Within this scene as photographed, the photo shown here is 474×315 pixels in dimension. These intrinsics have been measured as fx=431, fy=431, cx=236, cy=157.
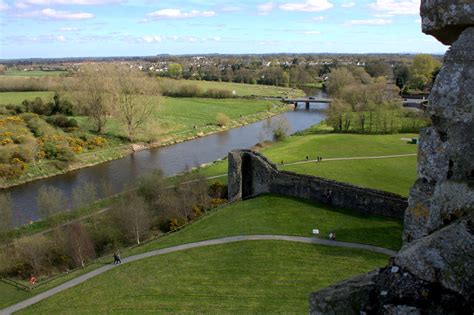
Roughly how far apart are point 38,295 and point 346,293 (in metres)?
18.2

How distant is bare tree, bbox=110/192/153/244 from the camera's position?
82.7ft

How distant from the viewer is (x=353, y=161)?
40.0 metres

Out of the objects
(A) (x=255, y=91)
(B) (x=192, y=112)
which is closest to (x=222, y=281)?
(B) (x=192, y=112)

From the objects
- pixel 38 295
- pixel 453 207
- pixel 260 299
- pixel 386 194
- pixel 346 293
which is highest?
pixel 453 207

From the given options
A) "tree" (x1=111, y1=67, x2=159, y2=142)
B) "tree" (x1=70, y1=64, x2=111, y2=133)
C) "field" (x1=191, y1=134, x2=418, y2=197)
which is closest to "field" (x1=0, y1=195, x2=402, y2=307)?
"field" (x1=191, y1=134, x2=418, y2=197)

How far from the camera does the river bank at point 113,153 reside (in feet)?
136

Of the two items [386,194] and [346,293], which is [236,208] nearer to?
[386,194]

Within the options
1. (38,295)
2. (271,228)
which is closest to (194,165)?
(271,228)

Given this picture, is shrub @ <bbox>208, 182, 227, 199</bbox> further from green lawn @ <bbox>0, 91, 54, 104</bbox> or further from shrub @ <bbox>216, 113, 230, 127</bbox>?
green lawn @ <bbox>0, 91, 54, 104</bbox>

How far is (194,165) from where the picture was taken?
4303 cm

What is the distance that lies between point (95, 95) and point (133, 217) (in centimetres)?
3739

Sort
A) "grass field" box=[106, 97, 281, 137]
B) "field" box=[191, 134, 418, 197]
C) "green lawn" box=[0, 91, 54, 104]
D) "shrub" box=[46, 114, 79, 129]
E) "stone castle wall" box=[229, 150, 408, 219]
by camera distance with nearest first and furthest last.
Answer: "stone castle wall" box=[229, 150, 408, 219] → "field" box=[191, 134, 418, 197] → "shrub" box=[46, 114, 79, 129] → "grass field" box=[106, 97, 281, 137] → "green lawn" box=[0, 91, 54, 104]

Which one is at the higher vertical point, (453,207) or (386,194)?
(453,207)

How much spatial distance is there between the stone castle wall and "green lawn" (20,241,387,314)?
178 inches
